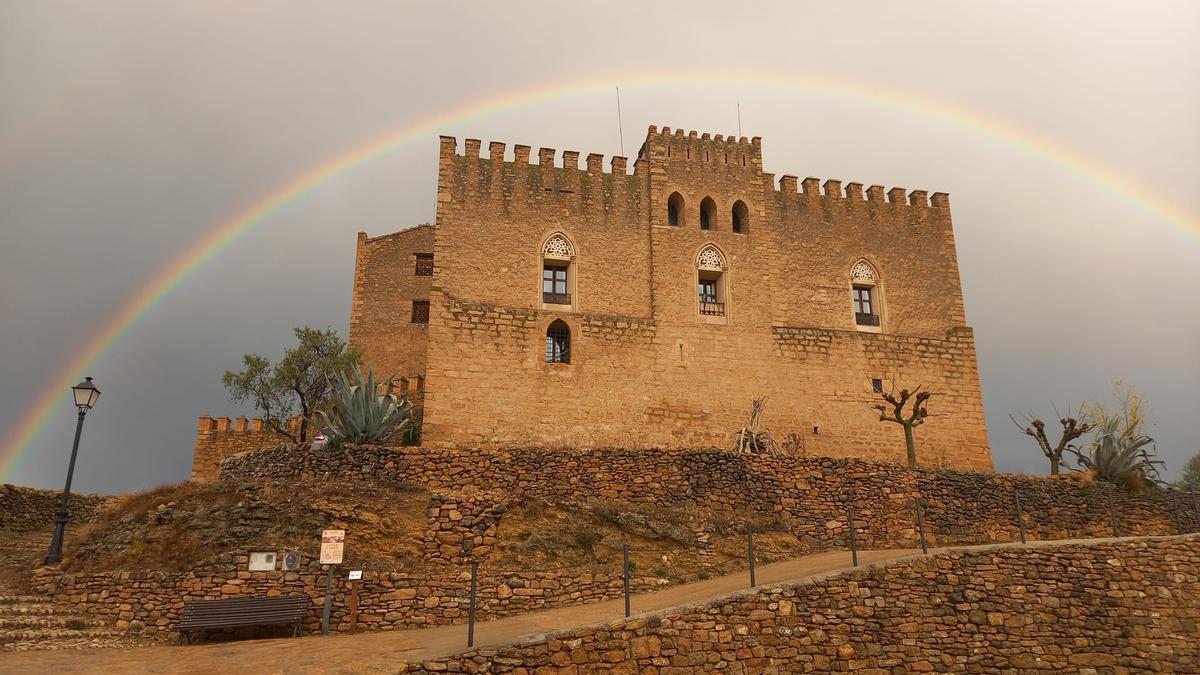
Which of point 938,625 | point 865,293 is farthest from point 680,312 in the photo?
point 938,625

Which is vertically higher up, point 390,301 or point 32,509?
point 390,301

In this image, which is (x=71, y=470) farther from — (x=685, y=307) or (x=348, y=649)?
(x=685, y=307)

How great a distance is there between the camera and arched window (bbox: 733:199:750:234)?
73.6 feet

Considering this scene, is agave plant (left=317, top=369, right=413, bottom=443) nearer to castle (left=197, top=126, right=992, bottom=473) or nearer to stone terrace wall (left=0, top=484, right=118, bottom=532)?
castle (left=197, top=126, right=992, bottom=473)

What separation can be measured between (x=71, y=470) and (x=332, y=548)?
546 cm

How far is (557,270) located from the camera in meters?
21.2

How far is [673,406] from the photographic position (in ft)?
66.1

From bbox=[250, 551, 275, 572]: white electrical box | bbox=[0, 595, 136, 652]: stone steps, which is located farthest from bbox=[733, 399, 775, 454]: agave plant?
bbox=[0, 595, 136, 652]: stone steps

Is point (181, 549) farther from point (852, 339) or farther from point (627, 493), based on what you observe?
point (852, 339)

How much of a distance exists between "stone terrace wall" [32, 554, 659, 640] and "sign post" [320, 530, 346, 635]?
25 cm

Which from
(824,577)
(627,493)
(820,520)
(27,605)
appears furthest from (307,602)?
(820,520)

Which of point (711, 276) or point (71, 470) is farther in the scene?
point (711, 276)

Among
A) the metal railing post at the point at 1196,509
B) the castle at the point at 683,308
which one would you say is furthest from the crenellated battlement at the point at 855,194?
the metal railing post at the point at 1196,509

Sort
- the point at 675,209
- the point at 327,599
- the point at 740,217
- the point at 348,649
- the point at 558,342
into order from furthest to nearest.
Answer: the point at 740,217 < the point at 675,209 < the point at 558,342 < the point at 327,599 < the point at 348,649
